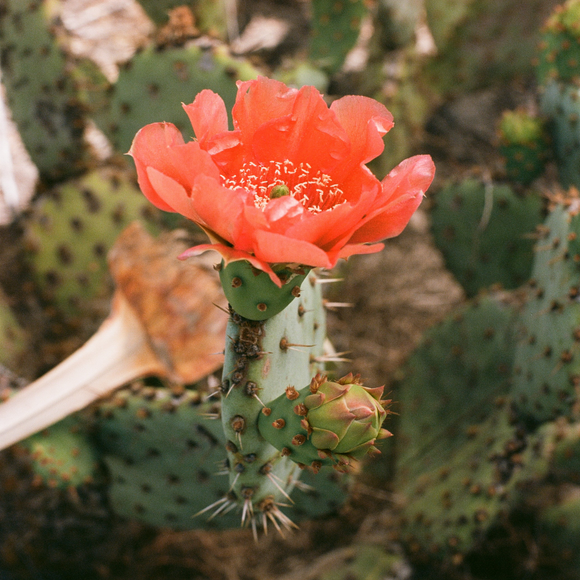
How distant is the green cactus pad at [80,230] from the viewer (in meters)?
1.59

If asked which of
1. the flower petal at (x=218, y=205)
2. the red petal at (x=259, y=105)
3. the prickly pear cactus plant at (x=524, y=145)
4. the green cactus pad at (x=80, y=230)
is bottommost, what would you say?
the green cactus pad at (x=80, y=230)

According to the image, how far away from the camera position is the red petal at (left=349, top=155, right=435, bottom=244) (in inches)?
20.9

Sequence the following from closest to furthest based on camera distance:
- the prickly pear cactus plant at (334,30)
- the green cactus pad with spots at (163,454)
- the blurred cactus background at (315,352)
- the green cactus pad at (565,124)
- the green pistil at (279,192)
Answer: the green pistil at (279,192)
the green cactus pad with spots at (163,454)
the blurred cactus background at (315,352)
the green cactus pad at (565,124)
the prickly pear cactus plant at (334,30)

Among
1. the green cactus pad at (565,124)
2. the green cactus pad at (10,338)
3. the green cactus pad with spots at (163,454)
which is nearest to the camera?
the green cactus pad with spots at (163,454)

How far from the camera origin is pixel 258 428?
0.68 meters

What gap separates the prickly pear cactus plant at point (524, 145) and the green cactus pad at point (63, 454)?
1.34 metres

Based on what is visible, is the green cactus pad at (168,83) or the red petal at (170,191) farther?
the green cactus pad at (168,83)

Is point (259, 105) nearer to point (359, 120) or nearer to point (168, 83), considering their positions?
point (359, 120)

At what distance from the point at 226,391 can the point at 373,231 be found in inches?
10.3

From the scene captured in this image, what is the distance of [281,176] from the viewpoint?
2.15 ft

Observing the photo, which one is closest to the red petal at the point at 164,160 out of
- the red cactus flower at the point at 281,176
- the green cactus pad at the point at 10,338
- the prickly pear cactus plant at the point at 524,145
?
the red cactus flower at the point at 281,176

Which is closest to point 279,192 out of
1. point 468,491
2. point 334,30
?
point 468,491

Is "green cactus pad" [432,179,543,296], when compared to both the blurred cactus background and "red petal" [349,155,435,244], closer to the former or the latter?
the blurred cactus background

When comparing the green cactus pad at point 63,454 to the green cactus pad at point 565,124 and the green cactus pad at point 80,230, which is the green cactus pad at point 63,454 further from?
the green cactus pad at point 565,124
